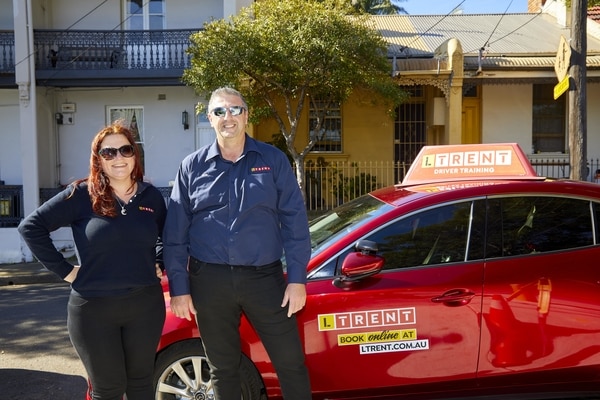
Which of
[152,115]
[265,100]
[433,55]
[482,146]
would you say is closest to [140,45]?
[152,115]

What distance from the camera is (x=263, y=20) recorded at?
10062mm

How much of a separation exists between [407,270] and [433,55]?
11.1 m

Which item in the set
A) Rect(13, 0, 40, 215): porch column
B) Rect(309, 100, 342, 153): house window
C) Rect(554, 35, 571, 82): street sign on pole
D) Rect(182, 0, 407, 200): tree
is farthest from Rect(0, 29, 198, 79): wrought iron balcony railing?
Rect(554, 35, 571, 82): street sign on pole

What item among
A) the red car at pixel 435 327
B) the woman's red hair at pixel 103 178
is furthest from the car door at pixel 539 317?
the woman's red hair at pixel 103 178

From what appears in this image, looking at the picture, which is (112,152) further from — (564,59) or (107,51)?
(107,51)

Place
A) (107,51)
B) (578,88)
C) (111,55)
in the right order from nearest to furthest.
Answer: (578,88)
(111,55)
(107,51)

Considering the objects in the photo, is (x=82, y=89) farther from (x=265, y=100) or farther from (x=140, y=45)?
(x=265, y=100)

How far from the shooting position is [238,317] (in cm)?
283

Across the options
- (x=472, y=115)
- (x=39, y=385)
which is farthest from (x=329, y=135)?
(x=39, y=385)

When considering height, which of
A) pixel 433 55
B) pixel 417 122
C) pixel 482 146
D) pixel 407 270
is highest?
pixel 433 55

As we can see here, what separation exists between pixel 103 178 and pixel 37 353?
350cm

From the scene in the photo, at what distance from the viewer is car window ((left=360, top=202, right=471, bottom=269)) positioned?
3330 mm

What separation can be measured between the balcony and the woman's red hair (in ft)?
33.0

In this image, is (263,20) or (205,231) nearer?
(205,231)
